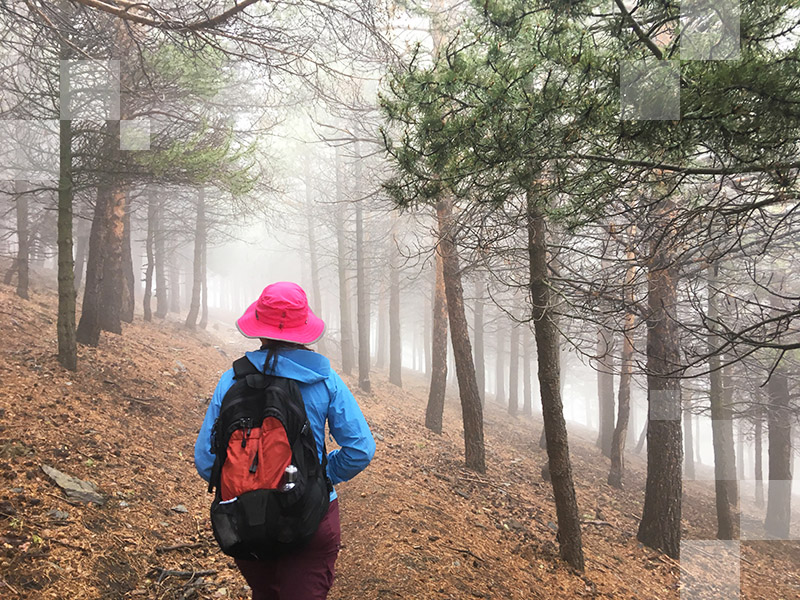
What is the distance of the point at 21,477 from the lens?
4262mm

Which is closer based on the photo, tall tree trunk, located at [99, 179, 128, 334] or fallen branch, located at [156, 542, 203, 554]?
fallen branch, located at [156, 542, 203, 554]

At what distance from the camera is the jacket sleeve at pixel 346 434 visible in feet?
7.76

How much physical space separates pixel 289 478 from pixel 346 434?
1.43 feet

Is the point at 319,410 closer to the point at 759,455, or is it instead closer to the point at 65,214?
the point at 65,214

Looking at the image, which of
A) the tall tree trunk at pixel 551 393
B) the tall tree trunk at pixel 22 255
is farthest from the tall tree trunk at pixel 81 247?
the tall tree trunk at pixel 551 393

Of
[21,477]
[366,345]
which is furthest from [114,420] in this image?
[366,345]

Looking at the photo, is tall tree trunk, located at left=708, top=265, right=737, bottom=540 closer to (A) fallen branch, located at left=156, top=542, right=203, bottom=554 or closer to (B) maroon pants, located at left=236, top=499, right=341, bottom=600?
(B) maroon pants, located at left=236, top=499, right=341, bottom=600

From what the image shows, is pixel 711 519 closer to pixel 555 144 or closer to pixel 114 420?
pixel 555 144

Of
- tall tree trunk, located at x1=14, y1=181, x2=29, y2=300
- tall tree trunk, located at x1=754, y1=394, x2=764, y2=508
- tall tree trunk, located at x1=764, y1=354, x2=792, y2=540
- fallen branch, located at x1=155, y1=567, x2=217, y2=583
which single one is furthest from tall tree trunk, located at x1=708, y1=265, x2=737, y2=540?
tall tree trunk, located at x1=14, y1=181, x2=29, y2=300

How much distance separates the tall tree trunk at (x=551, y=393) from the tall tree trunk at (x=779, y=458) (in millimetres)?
10774

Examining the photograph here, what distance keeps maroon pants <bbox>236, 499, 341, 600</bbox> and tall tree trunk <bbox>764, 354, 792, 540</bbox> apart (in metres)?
14.5

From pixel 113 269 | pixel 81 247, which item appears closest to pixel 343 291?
pixel 113 269

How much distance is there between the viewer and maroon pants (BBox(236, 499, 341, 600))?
2127 millimetres

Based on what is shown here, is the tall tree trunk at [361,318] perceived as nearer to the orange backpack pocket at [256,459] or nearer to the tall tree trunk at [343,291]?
the tall tree trunk at [343,291]
